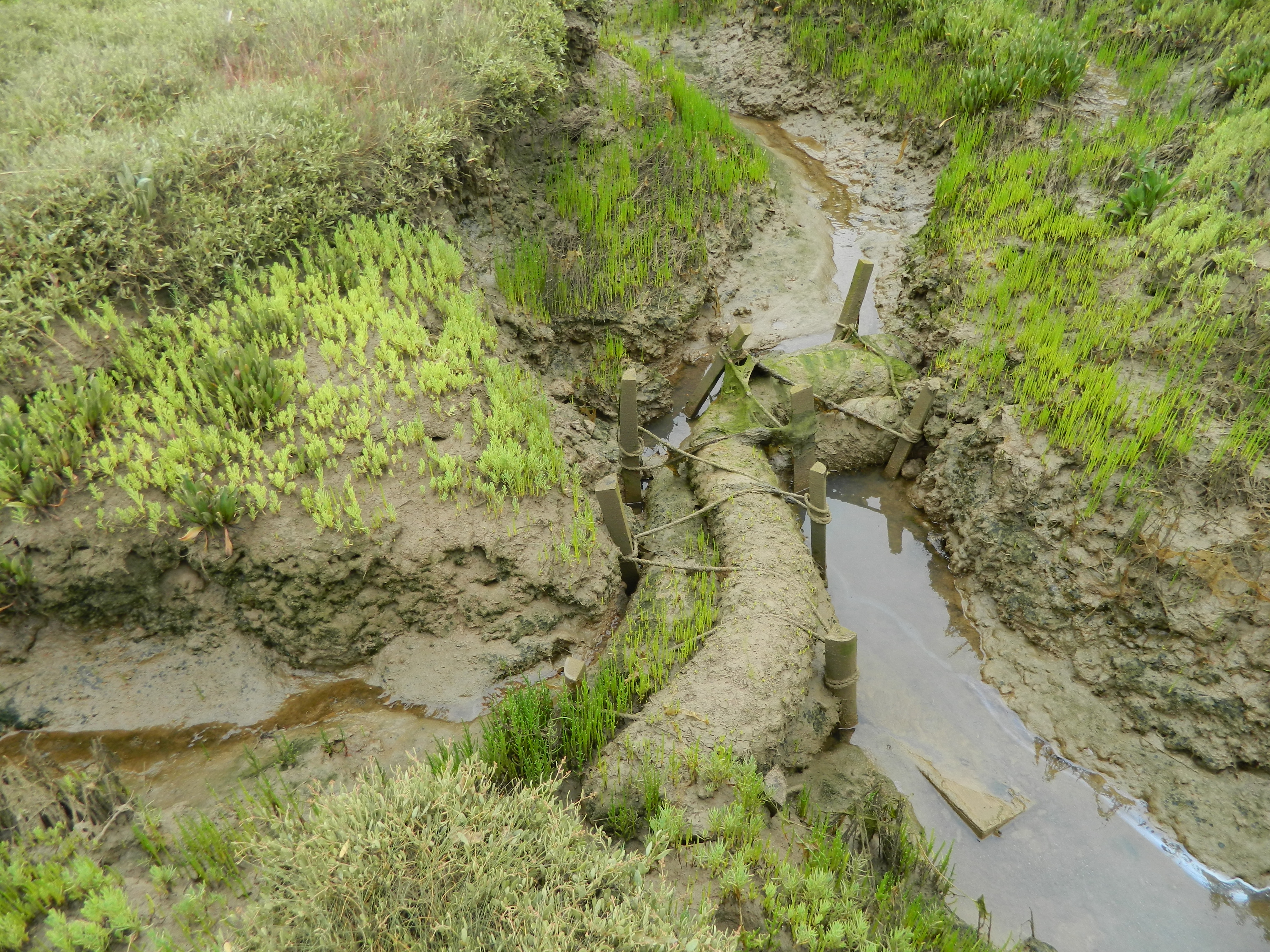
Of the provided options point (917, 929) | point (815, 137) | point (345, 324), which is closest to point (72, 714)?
point (345, 324)

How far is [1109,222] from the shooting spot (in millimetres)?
7043

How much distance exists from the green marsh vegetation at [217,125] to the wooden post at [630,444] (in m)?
3.28

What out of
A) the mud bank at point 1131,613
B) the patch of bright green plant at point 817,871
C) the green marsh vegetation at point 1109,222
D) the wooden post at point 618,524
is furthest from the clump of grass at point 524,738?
the green marsh vegetation at point 1109,222

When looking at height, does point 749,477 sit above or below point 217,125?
below

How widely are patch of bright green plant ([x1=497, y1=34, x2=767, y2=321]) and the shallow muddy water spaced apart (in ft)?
13.6

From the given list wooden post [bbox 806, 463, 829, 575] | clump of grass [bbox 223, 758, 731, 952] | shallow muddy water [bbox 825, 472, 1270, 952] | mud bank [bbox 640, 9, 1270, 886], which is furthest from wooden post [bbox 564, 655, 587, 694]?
A: mud bank [bbox 640, 9, 1270, 886]

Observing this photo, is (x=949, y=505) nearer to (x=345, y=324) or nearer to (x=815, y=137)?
(x=345, y=324)

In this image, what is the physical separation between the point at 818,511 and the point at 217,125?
6.63m

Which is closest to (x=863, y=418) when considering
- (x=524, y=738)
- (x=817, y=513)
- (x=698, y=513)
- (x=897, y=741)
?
(x=817, y=513)

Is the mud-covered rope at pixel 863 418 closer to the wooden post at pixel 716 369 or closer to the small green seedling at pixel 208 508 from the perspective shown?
the wooden post at pixel 716 369

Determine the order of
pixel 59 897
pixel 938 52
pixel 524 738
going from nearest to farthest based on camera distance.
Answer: pixel 59 897 < pixel 524 738 < pixel 938 52

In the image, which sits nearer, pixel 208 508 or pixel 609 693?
pixel 609 693

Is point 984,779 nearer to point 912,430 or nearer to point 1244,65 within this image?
point 912,430

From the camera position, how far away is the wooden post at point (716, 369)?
6949 millimetres
